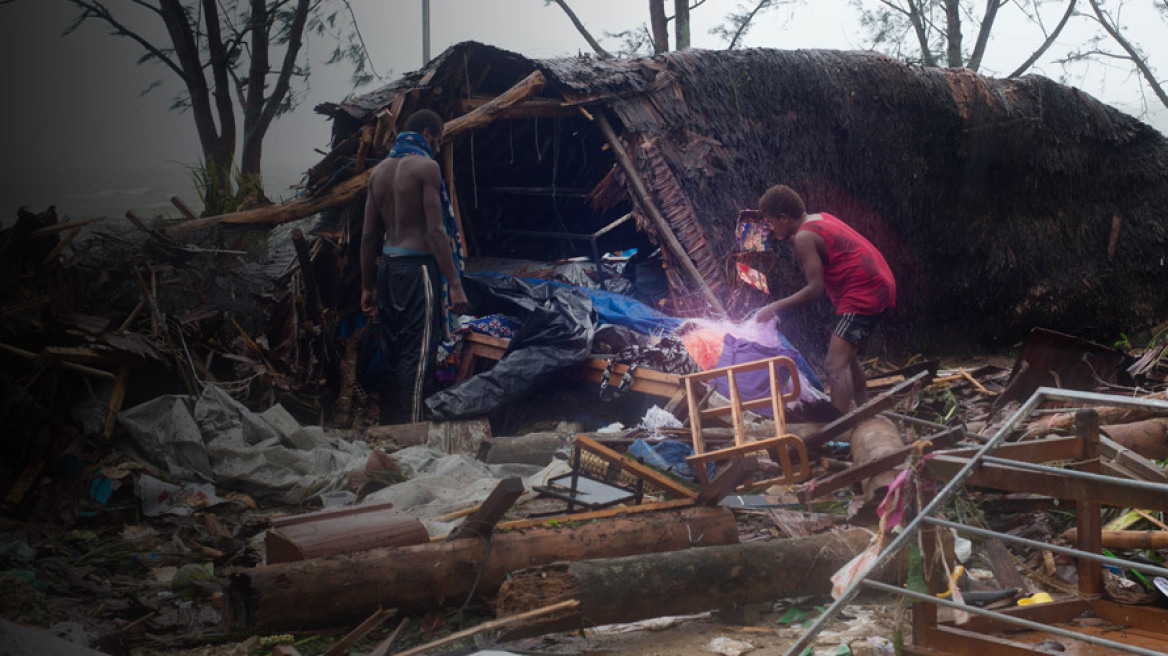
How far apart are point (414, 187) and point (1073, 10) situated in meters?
15.0

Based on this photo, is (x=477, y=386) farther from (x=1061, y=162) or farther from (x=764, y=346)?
(x=1061, y=162)

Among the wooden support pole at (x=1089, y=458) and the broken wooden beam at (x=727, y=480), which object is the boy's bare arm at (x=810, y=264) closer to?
the broken wooden beam at (x=727, y=480)

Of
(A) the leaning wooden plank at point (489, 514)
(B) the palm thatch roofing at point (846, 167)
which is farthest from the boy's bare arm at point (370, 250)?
(A) the leaning wooden plank at point (489, 514)

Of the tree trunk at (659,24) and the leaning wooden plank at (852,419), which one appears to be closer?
the leaning wooden plank at (852,419)

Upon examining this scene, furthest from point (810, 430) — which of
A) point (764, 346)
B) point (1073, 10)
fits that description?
A: point (1073, 10)

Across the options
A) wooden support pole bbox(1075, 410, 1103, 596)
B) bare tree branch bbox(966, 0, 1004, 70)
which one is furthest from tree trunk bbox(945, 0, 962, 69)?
wooden support pole bbox(1075, 410, 1103, 596)

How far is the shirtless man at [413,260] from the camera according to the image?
5.77 meters

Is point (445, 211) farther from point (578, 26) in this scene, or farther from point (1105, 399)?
point (578, 26)

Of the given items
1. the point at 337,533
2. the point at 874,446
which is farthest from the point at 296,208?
the point at 874,446

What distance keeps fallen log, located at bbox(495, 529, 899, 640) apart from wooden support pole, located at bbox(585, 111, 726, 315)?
349 centimetres

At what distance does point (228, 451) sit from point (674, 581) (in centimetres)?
275

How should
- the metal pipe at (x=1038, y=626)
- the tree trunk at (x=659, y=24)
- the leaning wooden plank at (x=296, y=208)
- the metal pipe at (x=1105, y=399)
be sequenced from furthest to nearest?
the tree trunk at (x=659, y=24) < the leaning wooden plank at (x=296, y=208) < the metal pipe at (x=1105, y=399) < the metal pipe at (x=1038, y=626)

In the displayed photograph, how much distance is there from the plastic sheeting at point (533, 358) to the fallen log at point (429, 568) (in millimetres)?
2517

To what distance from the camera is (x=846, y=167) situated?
8242 mm
